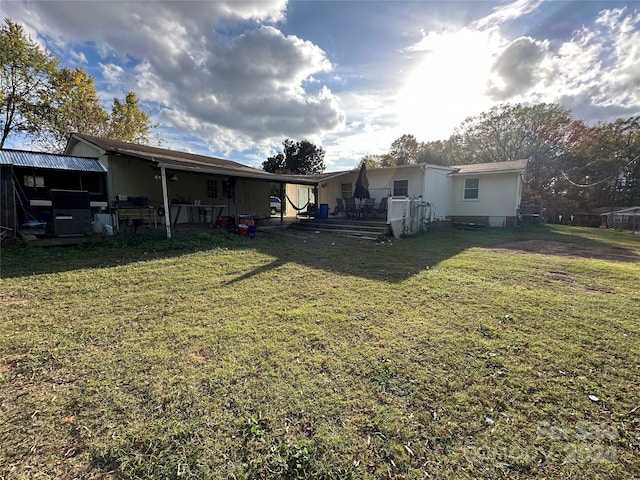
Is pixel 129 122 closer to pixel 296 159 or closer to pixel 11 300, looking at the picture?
pixel 296 159

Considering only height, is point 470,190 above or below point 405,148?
below

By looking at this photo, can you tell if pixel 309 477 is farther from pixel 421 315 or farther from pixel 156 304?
pixel 156 304

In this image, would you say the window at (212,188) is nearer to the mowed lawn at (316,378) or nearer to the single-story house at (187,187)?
the single-story house at (187,187)

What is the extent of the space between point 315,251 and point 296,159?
3127 cm

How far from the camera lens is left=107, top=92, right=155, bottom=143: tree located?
2400 centimetres

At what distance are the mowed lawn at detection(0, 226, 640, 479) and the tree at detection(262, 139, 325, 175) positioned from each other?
3363 cm

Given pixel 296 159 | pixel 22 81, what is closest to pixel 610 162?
pixel 296 159

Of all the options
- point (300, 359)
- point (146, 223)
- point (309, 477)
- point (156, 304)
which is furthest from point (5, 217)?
point (309, 477)

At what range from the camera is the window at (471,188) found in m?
14.8

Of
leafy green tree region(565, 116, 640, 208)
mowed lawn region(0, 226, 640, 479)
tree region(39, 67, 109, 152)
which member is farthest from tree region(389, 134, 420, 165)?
mowed lawn region(0, 226, 640, 479)

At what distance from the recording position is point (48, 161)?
31.3 feet

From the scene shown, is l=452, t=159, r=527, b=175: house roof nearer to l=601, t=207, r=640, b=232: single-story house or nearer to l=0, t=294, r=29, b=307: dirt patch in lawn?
l=601, t=207, r=640, b=232: single-story house

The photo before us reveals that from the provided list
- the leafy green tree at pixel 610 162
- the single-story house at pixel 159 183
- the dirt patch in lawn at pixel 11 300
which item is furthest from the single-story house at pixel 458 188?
the leafy green tree at pixel 610 162

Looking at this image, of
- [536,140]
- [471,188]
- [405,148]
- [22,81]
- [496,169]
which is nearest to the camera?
[496,169]
